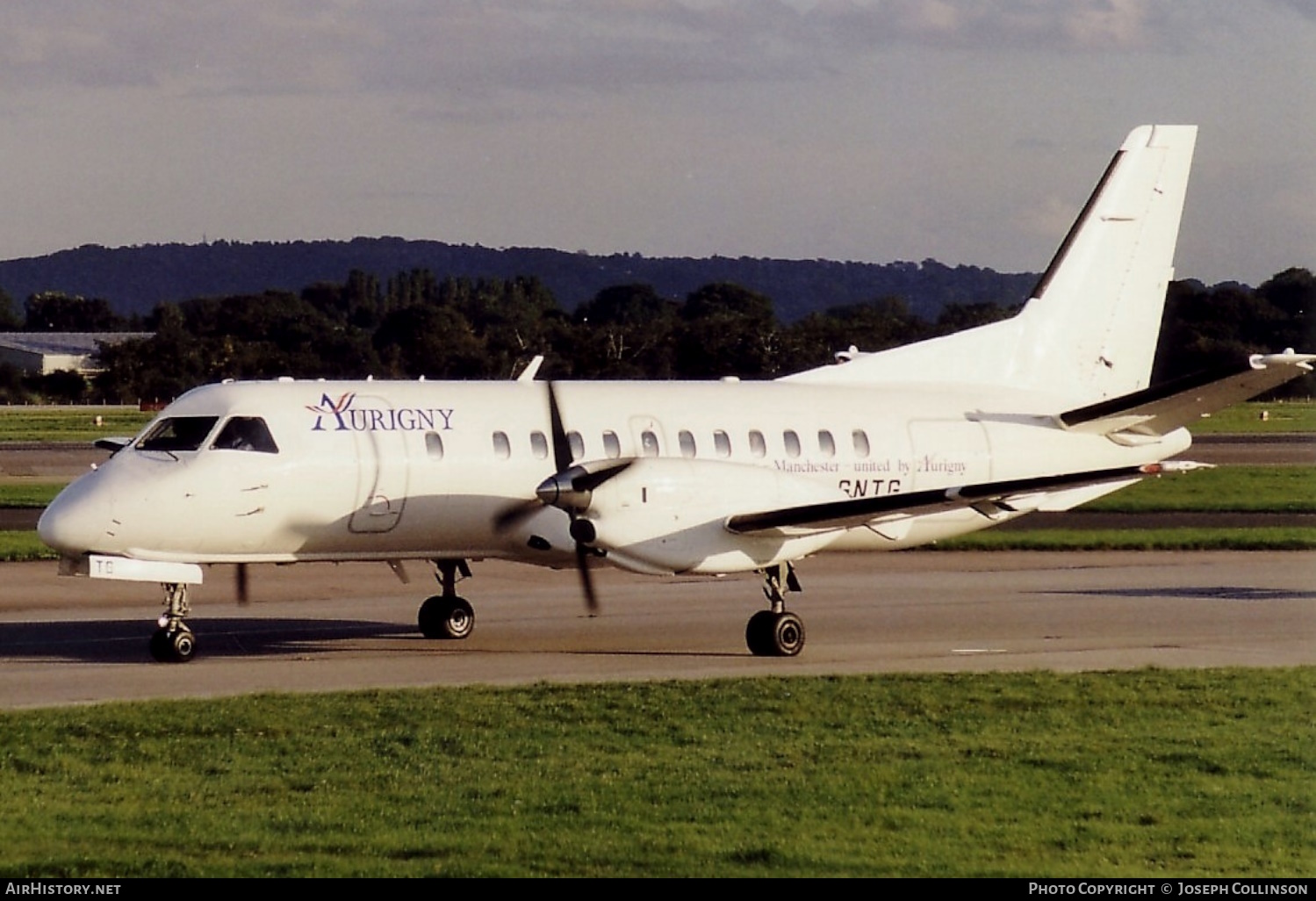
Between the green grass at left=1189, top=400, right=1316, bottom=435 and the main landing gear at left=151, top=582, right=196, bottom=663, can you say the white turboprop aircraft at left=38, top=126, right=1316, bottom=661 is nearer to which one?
the main landing gear at left=151, top=582, right=196, bottom=663

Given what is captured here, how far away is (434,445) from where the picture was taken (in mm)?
20766

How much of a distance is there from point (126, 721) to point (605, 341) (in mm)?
44865

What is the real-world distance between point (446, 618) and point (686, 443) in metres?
3.51

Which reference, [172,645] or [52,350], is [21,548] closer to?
[172,645]

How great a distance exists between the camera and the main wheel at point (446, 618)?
22062mm

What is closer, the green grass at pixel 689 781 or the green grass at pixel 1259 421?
the green grass at pixel 689 781

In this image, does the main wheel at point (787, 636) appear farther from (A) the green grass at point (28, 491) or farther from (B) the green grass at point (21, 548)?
(A) the green grass at point (28, 491)

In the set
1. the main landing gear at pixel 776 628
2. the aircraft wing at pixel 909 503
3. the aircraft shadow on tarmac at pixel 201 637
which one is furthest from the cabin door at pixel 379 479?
the main landing gear at pixel 776 628

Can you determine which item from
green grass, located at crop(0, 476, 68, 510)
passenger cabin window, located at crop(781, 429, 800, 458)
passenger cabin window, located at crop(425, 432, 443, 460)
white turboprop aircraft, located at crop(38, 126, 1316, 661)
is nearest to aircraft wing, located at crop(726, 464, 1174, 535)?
white turboprop aircraft, located at crop(38, 126, 1316, 661)

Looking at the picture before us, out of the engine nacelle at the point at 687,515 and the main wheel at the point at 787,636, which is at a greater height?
the engine nacelle at the point at 687,515

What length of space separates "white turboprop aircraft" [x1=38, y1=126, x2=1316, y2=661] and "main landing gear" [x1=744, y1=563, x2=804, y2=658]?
0.03m

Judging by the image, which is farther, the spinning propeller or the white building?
the white building

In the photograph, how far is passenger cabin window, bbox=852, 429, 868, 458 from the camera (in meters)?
22.6

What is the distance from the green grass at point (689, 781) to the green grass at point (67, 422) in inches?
2327
